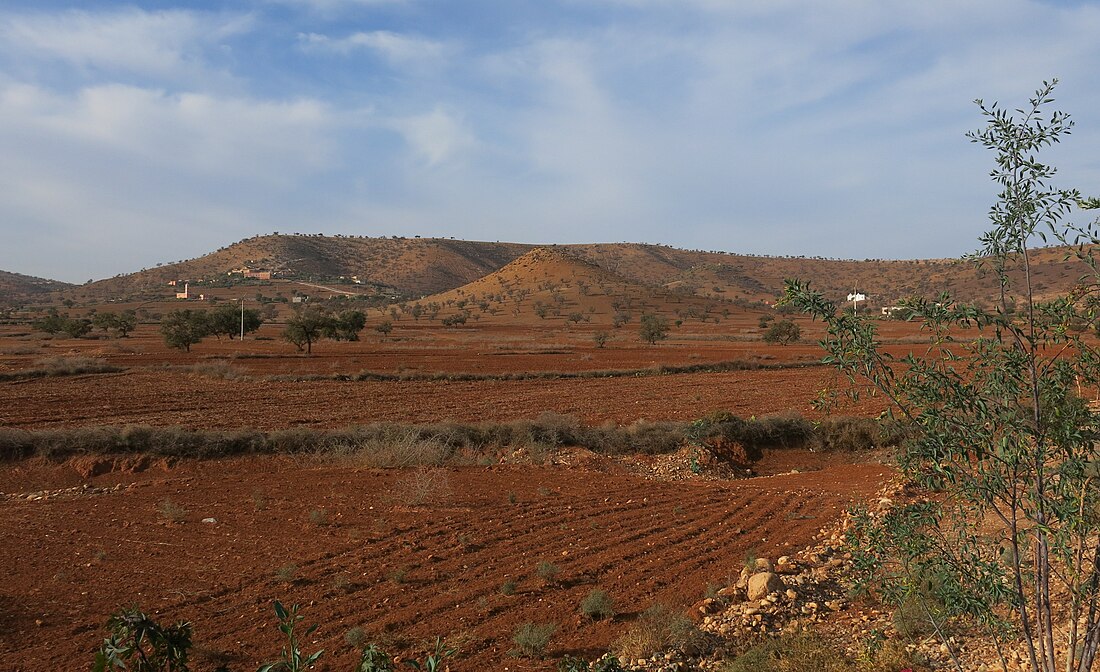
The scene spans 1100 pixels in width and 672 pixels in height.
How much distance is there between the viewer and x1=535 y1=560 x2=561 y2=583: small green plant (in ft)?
28.8

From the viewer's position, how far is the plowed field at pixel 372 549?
7398 millimetres

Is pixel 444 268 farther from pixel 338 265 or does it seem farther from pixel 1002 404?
pixel 1002 404

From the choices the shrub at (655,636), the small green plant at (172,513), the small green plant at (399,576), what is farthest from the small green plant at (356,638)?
the small green plant at (172,513)

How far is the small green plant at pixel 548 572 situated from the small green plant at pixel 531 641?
1.64 meters

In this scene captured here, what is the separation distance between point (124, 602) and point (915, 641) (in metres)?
8.96

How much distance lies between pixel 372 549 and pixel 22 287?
584 feet

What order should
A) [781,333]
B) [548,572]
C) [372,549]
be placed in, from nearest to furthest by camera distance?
1. [548,572]
2. [372,549]
3. [781,333]

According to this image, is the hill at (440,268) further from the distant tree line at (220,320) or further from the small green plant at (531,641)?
the small green plant at (531,641)

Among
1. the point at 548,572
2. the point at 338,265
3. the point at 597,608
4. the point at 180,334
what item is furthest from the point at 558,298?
the point at 597,608

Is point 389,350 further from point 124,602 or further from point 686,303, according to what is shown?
point 686,303

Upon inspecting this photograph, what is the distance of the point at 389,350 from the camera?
46000mm

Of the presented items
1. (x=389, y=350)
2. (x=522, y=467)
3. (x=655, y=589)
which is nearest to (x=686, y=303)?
(x=389, y=350)

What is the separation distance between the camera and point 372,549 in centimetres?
990

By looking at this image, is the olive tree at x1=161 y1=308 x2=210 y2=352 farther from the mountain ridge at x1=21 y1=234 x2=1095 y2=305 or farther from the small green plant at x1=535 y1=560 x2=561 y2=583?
the mountain ridge at x1=21 y1=234 x2=1095 y2=305
